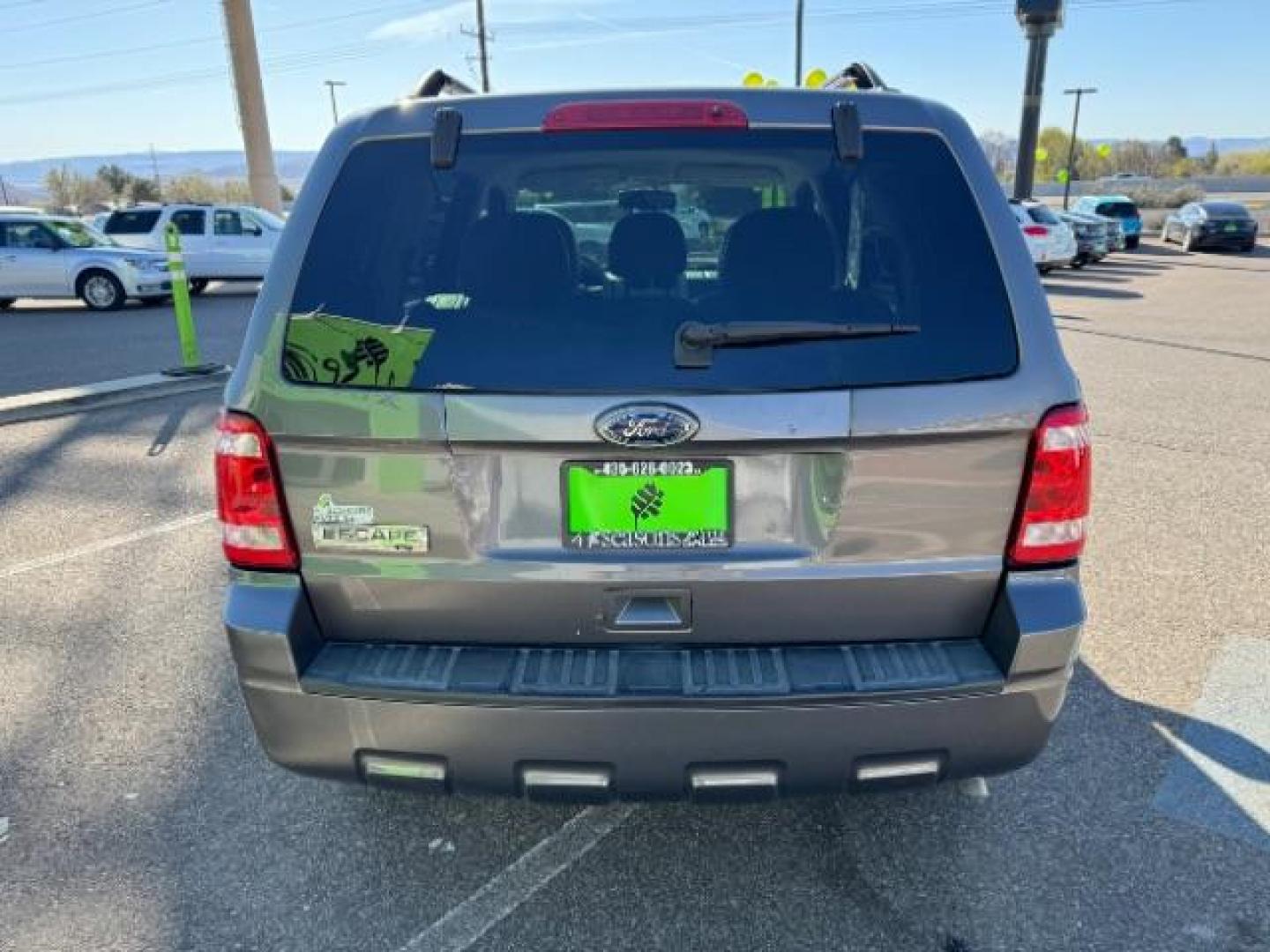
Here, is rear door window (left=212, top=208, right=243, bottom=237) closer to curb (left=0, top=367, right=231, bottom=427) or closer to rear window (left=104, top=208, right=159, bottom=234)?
rear window (left=104, top=208, right=159, bottom=234)

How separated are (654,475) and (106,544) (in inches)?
167

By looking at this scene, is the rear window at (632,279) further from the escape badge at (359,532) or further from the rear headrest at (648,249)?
the escape badge at (359,532)

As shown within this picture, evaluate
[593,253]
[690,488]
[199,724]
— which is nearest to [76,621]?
[199,724]

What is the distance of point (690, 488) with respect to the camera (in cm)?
202

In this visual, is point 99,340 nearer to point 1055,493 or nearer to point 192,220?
point 192,220

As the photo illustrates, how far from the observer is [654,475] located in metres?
2.00

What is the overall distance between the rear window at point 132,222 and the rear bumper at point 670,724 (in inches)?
A: 778

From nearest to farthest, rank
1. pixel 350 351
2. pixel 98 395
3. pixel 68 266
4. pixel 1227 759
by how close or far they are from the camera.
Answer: pixel 350 351 < pixel 1227 759 < pixel 98 395 < pixel 68 266

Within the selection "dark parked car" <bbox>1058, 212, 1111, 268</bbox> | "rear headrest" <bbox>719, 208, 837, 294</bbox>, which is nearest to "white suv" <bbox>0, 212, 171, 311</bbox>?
"rear headrest" <bbox>719, 208, 837, 294</bbox>

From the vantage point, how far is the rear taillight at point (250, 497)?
2.10 metres

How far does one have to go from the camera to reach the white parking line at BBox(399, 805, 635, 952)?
7.46 ft

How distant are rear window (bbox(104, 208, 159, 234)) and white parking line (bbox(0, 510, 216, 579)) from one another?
16.2 meters

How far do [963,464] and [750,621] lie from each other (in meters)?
0.58

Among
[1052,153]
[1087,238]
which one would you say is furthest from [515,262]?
[1052,153]
